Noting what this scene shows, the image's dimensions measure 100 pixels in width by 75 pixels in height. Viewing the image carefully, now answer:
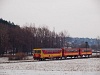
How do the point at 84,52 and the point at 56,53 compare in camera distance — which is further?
the point at 84,52

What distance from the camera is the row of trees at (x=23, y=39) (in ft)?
284

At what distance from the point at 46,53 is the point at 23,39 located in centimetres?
2753

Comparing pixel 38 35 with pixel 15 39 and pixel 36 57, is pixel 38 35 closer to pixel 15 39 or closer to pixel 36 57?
pixel 15 39

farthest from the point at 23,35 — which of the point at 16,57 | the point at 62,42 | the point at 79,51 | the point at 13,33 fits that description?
the point at 62,42

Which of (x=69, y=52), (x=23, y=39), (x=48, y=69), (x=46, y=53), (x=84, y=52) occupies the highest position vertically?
(x=23, y=39)

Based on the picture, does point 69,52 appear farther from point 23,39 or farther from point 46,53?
point 23,39

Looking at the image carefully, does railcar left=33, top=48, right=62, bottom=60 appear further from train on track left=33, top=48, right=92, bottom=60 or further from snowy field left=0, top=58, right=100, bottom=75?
snowy field left=0, top=58, right=100, bottom=75

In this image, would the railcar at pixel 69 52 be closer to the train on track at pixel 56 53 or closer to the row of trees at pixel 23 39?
the train on track at pixel 56 53

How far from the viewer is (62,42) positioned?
132m

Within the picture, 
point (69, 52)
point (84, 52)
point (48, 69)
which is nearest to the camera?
point (48, 69)

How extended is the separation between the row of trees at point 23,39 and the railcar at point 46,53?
17.8 metres

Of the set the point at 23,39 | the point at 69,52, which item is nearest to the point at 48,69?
the point at 69,52

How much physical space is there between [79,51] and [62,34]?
184 ft

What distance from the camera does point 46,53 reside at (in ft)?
220
